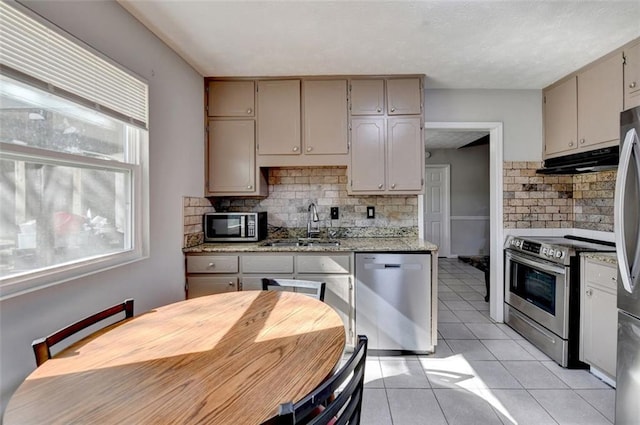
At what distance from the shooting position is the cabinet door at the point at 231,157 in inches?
113

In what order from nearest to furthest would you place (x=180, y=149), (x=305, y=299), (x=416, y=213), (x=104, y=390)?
(x=104, y=390) → (x=305, y=299) → (x=180, y=149) → (x=416, y=213)

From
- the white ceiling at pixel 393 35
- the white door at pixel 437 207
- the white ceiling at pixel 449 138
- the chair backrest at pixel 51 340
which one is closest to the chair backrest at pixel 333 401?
the chair backrest at pixel 51 340

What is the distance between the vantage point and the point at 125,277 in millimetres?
1856

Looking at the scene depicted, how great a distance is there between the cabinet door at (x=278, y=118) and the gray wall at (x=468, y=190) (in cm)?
449

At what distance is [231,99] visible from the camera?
287 cm

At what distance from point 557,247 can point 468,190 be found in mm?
4382

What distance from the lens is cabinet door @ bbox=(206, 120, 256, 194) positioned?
288cm

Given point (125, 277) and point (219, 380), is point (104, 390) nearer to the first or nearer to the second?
point (219, 380)

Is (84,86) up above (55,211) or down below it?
above

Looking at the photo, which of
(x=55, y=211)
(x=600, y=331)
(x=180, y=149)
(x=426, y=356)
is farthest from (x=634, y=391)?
(x=180, y=149)

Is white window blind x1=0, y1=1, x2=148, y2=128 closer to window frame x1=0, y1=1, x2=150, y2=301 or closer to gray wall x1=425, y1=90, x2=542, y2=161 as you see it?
window frame x1=0, y1=1, x2=150, y2=301

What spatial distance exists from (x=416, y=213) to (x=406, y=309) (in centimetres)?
107

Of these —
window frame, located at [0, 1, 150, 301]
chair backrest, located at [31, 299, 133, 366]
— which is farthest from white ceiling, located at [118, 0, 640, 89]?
chair backrest, located at [31, 299, 133, 366]

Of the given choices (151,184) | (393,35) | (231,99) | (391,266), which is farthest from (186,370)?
(231,99)
